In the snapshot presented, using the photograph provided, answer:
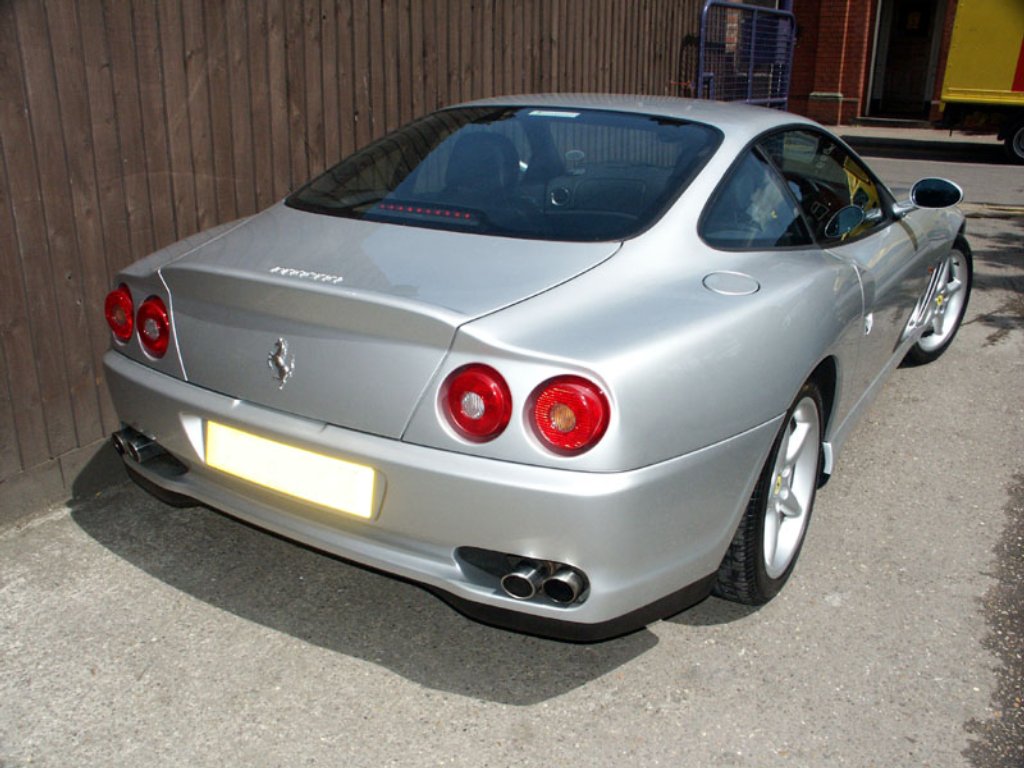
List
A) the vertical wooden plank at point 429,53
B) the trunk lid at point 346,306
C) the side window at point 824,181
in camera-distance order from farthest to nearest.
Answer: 1. the vertical wooden plank at point 429,53
2. the side window at point 824,181
3. the trunk lid at point 346,306

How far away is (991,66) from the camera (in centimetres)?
1510

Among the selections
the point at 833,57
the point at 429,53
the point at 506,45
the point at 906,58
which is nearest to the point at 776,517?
the point at 429,53

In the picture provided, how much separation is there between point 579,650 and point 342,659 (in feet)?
2.19

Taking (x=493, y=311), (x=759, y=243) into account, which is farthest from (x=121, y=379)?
(x=759, y=243)

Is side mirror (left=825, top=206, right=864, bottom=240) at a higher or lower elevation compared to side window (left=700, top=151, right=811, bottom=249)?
lower

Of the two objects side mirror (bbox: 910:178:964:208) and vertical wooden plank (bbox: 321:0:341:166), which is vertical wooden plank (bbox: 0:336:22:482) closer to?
vertical wooden plank (bbox: 321:0:341:166)

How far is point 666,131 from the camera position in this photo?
10.7 feet

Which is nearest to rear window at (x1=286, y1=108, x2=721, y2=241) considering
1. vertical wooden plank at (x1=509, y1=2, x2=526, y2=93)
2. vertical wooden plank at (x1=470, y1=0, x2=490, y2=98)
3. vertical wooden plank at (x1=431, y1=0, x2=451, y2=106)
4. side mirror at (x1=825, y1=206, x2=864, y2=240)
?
side mirror at (x1=825, y1=206, x2=864, y2=240)

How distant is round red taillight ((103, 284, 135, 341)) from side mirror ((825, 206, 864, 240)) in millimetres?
2241

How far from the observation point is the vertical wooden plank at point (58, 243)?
3371mm

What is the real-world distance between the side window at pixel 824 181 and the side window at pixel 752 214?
12 cm

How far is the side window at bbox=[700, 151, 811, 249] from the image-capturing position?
115 inches

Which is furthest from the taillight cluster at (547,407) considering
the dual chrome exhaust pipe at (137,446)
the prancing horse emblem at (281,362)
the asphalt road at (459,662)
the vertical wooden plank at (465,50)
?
the vertical wooden plank at (465,50)

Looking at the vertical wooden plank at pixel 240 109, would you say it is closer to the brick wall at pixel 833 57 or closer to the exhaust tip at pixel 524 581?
the exhaust tip at pixel 524 581
